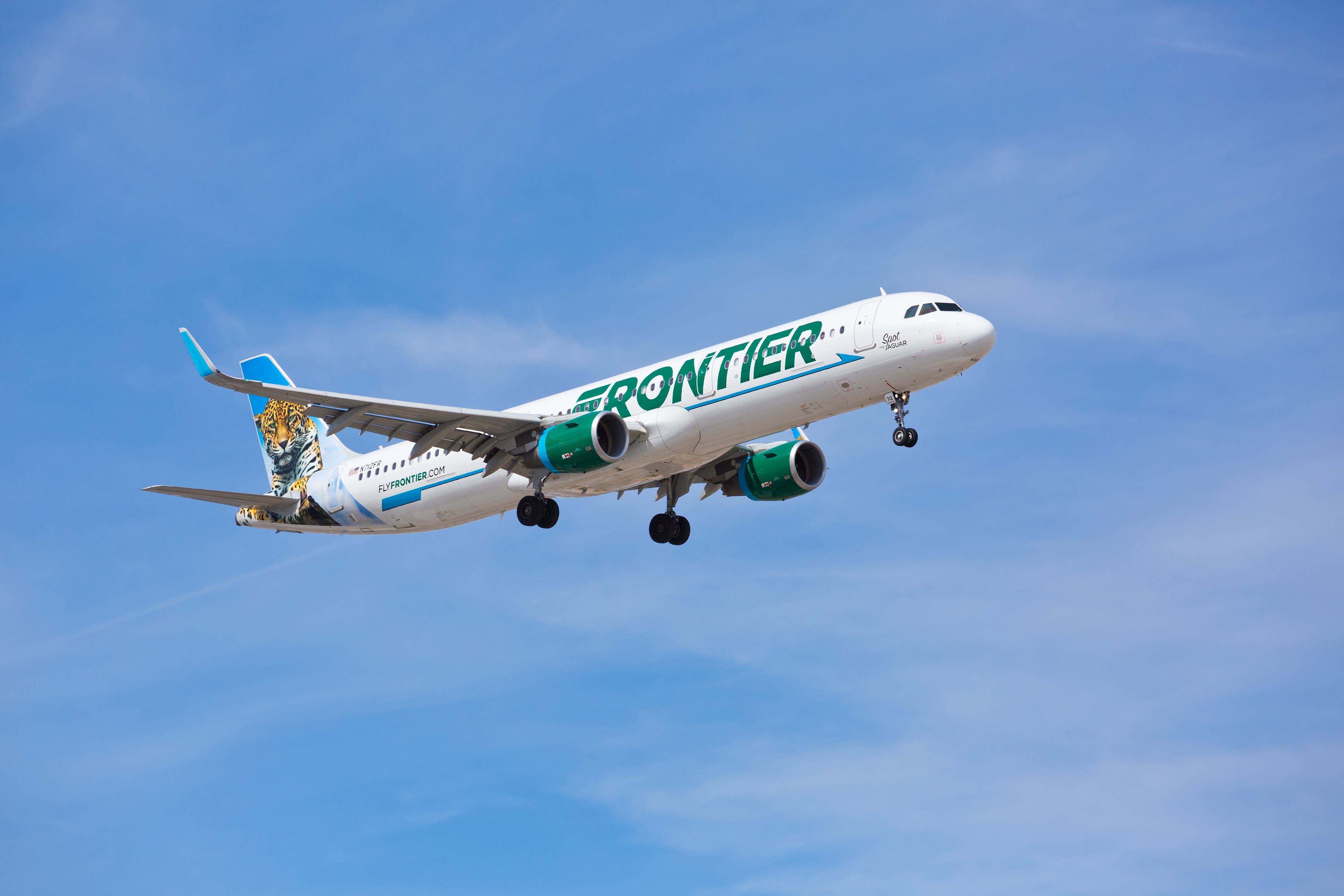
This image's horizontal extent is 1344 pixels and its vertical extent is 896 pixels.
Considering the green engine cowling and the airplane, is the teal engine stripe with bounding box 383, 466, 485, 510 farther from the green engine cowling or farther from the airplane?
the green engine cowling

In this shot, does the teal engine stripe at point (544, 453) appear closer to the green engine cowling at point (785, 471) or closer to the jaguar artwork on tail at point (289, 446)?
the green engine cowling at point (785, 471)

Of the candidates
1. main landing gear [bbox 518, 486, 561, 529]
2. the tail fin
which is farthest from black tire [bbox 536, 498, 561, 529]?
the tail fin

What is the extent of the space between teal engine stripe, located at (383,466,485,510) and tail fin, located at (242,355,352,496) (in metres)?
4.56

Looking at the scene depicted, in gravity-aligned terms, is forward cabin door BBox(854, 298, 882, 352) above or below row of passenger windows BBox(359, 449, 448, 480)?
below

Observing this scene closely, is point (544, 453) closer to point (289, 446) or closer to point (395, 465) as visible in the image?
point (395, 465)

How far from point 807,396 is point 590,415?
6154 mm

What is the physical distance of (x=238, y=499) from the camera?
44812 millimetres

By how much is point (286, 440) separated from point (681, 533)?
52.6ft

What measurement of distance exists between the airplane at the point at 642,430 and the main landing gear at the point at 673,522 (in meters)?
0.05

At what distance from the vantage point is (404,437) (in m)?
40.0

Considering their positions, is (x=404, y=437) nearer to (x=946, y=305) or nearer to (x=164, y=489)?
(x=164, y=489)

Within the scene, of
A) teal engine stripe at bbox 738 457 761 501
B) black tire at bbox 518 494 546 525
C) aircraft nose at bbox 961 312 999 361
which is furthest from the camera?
teal engine stripe at bbox 738 457 761 501

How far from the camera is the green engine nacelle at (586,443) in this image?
37.6 meters

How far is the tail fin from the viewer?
48656 millimetres
